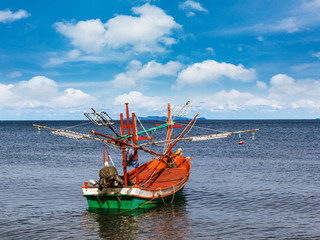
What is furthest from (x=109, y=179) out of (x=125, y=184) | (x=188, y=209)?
(x=188, y=209)

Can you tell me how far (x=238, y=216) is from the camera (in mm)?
25094

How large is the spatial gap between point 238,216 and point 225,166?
24.6 m

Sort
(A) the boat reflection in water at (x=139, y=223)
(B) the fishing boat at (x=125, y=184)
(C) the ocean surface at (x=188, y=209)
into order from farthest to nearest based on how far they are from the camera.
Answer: (B) the fishing boat at (x=125, y=184)
(C) the ocean surface at (x=188, y=209)
(A) the boat reflection in water at (x=139, y=223)

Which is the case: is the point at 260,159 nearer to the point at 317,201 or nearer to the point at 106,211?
the point at 317,201

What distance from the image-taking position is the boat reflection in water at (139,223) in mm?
21422

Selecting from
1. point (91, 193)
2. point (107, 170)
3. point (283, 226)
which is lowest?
point (283, 226)

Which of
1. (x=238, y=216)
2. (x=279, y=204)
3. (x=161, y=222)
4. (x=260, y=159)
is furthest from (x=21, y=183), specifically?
(x=260, y=159)

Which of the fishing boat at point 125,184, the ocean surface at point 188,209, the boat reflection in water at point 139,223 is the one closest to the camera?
the boat reflection in water at point 139,223

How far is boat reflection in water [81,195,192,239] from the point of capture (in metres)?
21.4

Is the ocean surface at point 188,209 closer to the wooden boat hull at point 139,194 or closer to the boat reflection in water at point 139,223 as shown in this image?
the boat reflection in water at point 139,223

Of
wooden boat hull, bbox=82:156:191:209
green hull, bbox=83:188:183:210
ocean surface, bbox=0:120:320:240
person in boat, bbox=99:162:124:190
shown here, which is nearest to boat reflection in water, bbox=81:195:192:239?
ocean surface, bbox=0:120:320:240

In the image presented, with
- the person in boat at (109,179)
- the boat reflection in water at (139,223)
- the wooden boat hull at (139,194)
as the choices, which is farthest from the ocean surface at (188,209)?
the person in boat at (109,179)

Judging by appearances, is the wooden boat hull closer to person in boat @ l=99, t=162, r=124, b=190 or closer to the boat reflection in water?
person in boat @ l=99, t=162, r=124, b=190

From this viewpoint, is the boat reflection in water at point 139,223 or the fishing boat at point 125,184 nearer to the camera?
the boat reflection in water at point 139,223
